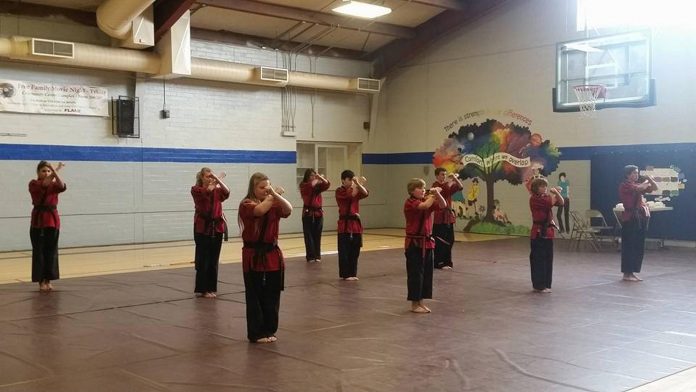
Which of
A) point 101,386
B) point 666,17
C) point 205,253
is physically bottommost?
point 101,386

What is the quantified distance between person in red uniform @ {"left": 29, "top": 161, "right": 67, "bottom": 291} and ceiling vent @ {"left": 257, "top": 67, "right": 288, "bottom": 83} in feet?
27.1

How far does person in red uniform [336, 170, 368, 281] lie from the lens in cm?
1027

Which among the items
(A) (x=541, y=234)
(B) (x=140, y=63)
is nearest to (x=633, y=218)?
(A) (x=541, y=234)

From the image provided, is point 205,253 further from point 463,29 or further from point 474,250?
point 463,29

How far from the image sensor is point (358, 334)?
674 centimetres

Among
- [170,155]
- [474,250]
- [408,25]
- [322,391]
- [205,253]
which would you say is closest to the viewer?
[322,391]

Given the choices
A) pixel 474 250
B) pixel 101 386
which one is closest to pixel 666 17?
pixel 474 250

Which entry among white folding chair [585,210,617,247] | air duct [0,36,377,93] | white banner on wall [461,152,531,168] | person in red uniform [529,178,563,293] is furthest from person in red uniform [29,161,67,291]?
white banner on wall [461,152,531,168]

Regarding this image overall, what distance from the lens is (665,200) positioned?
14.9m

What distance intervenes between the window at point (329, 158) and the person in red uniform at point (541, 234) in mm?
10405

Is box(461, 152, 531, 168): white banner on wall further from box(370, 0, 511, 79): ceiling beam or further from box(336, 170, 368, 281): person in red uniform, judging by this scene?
box(336, 170, 368, 281): person in red uniform

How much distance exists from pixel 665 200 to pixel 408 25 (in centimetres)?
802

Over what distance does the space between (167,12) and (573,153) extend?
31.5 ft

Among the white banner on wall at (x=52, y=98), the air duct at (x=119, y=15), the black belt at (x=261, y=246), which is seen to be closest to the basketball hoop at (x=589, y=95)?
the air duct at (x=119, y=15)
